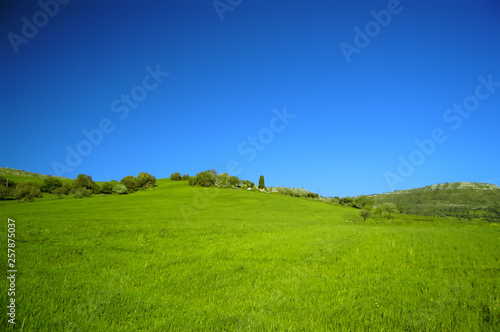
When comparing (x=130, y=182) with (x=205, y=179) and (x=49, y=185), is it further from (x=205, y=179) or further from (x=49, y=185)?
(x=205, y=179)

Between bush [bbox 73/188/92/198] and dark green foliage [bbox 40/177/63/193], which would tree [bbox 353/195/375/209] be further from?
dark green foliage [bbox 40/177/63/193]

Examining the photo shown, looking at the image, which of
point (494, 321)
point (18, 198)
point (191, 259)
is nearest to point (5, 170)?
point (18, 198)

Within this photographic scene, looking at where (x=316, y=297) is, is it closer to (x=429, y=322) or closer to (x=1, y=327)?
(x=429, y=322)

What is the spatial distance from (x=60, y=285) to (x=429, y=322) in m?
8.45

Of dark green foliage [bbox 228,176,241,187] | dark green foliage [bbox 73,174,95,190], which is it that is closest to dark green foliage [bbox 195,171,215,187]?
dark green foliage [bbox 228,176,241,187]

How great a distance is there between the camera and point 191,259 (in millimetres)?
9500

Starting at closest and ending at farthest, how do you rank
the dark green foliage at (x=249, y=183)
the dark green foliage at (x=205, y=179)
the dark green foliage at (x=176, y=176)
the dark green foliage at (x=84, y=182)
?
the dark green foliage at (x=84, y=182) < the dark green foliage at (x=205, y=179) < the dark green foliage at (x=176, y=176) < the dark green foliage at (x=249, y=183)

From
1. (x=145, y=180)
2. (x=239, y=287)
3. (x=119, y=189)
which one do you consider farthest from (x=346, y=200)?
(x=239, y=287)

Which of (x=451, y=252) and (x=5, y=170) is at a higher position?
(x=5, y=170)

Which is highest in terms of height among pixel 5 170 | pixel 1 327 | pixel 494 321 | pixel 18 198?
pixel 5 170

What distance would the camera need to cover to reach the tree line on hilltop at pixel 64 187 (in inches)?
2921

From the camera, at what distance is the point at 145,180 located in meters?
116

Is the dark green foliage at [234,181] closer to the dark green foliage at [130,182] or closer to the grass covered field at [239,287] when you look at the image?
the dark green foliage at [130,182]

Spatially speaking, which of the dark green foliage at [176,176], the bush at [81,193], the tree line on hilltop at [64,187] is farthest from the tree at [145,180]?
the bush at [81,193]
